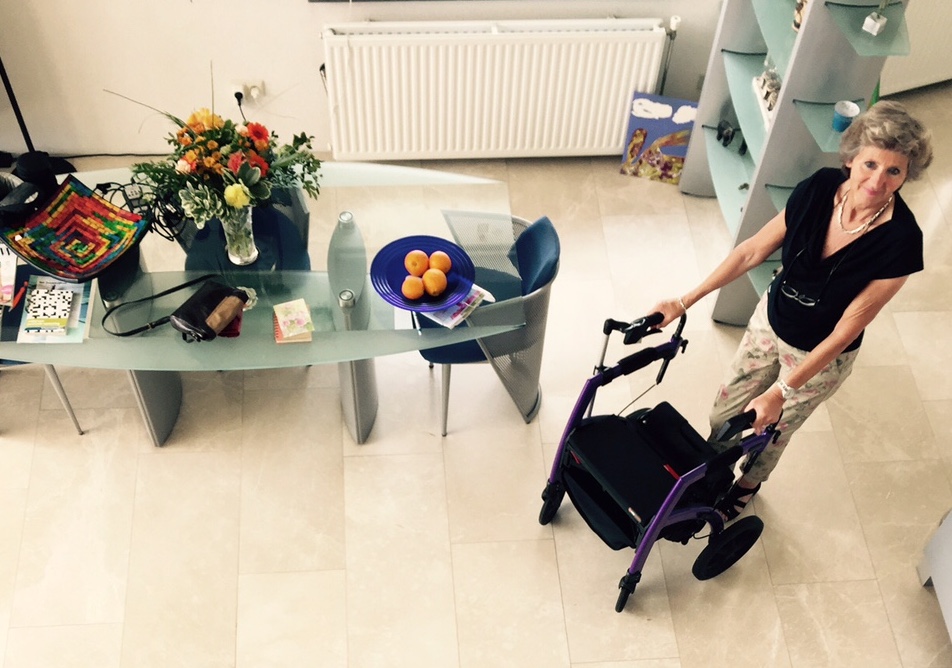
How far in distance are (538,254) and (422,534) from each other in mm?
1099

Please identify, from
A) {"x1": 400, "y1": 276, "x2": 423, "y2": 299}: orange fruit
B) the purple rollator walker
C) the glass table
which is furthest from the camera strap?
the purple rollator walker

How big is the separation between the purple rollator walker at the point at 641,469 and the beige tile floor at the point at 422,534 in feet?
1.04

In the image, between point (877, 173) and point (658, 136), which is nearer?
point (877, 173)

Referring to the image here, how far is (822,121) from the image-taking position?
311 centimetres

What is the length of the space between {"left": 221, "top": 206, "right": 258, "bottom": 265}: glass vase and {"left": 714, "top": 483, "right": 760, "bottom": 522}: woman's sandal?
72.5 inches

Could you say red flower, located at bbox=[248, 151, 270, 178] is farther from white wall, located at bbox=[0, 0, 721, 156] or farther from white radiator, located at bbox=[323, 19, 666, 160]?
white wall, located at bbox=[0, 0, 721, 156]

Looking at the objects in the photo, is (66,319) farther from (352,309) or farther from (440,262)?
(440,262)

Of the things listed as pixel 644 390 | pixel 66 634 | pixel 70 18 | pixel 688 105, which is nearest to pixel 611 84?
pixel 688 105

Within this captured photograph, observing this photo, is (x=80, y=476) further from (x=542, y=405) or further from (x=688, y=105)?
(x=688, y=105)

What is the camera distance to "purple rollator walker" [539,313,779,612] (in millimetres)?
2727

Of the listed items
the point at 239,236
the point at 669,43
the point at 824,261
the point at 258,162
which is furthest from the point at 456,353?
the point at 669,43

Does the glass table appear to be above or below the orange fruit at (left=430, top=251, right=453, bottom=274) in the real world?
below

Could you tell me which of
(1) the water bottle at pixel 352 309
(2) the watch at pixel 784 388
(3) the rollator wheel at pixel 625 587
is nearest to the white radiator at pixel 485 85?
(1) the water bottle at pixel 352 309

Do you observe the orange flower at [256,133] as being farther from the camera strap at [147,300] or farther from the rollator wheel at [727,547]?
the rollator wheel at [727,547]
